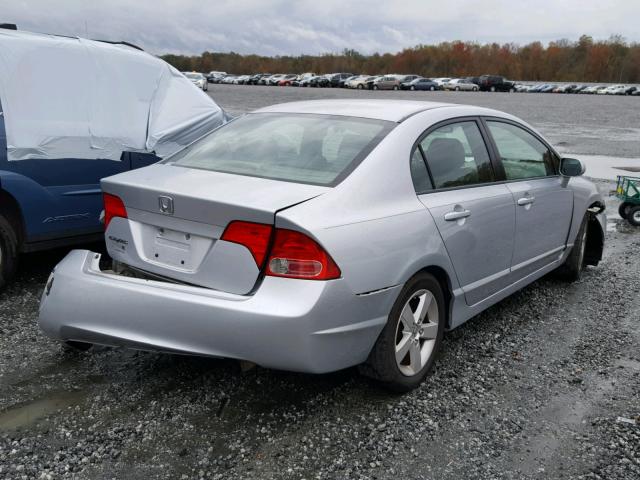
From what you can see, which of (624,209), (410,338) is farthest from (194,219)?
(624,209)

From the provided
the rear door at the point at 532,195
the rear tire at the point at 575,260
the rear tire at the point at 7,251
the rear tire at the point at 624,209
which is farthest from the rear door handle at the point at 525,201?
the rear tire at the point at 624,209

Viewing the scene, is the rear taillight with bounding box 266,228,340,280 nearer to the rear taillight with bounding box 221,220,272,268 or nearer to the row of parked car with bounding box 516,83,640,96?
the rear taillight with bounding box 221,220,272,268

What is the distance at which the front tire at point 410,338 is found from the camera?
3.20 metres

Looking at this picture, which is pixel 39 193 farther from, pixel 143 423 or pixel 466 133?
pixel 466 133

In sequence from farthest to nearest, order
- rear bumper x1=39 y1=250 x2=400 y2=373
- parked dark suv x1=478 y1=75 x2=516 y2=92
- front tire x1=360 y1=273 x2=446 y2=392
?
1. parked dark suv x1=478 y1=75 x2=516 y2=92
2. front tire x1=360 y1=273 x2=446 y2=392
3. rear bumper x1=39 y1=250 x2=400 y2=373

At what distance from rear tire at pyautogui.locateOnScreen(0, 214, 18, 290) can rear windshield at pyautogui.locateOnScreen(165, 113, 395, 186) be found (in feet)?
5.68

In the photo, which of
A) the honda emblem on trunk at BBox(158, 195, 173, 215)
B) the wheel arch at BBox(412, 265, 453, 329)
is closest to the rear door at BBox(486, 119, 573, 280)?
the wheel arch at BBox(412, 265, 453, 329)

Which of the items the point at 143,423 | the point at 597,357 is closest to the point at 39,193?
the point at 143,423

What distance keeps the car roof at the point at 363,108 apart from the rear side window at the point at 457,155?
0.65 feet

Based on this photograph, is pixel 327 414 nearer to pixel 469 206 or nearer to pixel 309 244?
pixel 309 244

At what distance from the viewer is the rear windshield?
3.29 metres

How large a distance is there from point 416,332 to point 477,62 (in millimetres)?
114150

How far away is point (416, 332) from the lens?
3.46 m

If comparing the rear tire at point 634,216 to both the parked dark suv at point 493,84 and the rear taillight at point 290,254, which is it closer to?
the rear taillight at point 290,254
